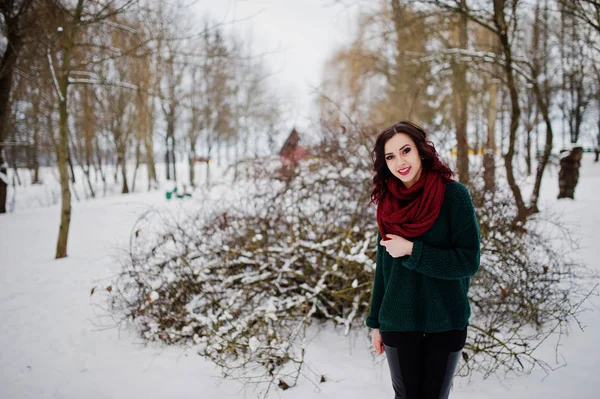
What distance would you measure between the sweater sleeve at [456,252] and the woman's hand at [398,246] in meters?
0.03

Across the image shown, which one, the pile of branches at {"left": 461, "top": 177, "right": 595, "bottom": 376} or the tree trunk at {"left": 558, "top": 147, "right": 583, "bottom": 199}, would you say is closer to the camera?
the pile of branches at {"left": 461, "top": 177, "right": 595, "bottom": 376}

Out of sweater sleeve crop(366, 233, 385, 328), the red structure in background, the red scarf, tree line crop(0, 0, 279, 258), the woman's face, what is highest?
tree line crop(0, 0, 279, 258)

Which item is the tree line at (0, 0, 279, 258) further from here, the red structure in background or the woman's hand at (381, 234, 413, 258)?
the woman's hand at (381, 234, 413, 258)

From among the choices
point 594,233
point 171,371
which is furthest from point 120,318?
point 594,233

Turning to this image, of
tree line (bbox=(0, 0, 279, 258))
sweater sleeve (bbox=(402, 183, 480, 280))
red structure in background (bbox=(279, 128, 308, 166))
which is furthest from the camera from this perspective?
tree line (bbox=(0, 0, 279, 258))

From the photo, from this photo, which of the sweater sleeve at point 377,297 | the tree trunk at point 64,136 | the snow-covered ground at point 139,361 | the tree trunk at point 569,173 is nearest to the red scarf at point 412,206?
the sweater sleeve at point 377,297

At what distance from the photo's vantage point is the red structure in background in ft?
16.8

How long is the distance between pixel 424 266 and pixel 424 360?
51 centimetres

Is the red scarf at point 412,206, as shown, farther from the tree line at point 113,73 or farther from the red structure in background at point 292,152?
the tree line at point 113,73

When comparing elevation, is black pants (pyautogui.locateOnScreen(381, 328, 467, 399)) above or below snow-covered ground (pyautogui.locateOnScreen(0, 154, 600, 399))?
above

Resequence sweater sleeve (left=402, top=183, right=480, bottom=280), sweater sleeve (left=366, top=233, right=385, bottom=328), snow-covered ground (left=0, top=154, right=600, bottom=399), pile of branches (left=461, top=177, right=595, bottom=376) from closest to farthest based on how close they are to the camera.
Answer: sweater sleeve (left=402, top=183, right=480, bottom=280) < sweater sleeve (left=366, top=233, right=385, bottom=328) < snow-covered ground (left=0, top=154, right=600, bottom=399) < pile of branches (left=461, top=177, right=595, bottom=376)

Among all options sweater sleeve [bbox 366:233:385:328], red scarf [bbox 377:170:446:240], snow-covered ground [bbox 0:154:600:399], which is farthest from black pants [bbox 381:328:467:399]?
snow-covered ground [bbox 0:154:600:399]

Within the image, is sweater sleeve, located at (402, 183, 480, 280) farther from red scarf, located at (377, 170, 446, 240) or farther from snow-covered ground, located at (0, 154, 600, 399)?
snow-covered ground, located at (0, 154, 600, 399)

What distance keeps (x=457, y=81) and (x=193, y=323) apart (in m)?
6.10
